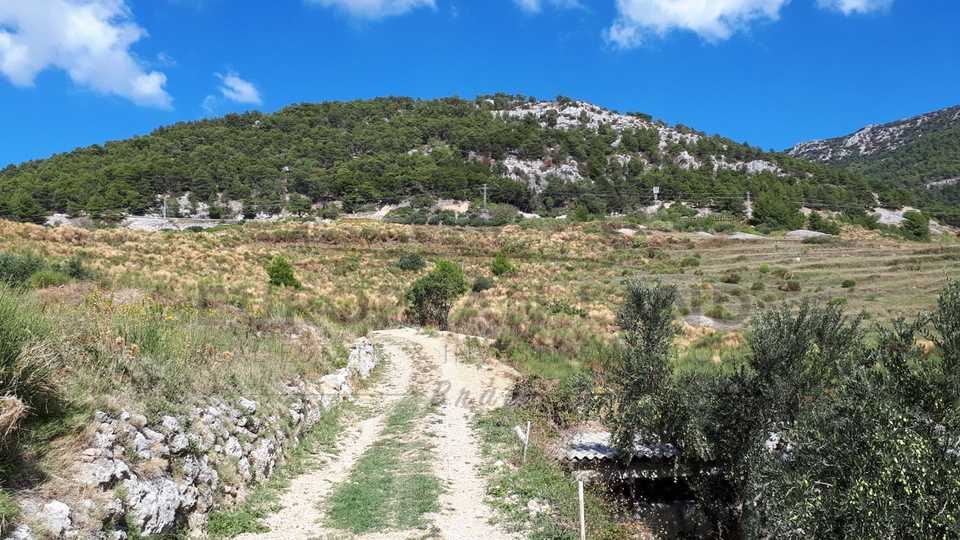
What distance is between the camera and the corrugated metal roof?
945cm

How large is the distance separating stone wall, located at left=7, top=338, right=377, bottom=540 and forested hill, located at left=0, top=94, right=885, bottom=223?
260 ft

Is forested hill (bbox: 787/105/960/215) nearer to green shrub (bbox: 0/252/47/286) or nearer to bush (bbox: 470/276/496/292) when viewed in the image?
bush (bbox: 470/276/496/292)

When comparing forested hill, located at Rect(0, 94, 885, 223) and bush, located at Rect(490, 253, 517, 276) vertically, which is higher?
forested hill, located at Rect(0, 94, 885, 223)

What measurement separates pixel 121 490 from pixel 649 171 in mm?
115667

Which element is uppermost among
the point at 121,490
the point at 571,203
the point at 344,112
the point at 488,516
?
the point at 344,112

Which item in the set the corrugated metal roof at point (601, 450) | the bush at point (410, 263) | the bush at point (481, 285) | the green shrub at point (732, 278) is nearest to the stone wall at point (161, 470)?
the corrugated metal roof at point (601, 450)

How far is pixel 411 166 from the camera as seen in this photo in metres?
105

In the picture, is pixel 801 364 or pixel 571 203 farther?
pixel 571 203

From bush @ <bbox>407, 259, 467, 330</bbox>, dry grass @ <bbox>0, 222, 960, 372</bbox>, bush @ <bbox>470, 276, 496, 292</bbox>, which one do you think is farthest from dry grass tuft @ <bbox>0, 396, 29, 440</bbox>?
bush @ <bbox>470, 276, 496, 292</bbox>

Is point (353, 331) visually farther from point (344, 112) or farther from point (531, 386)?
point (344, 112)

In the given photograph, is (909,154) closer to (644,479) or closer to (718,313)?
(718,313)

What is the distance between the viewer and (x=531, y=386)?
40.1 feet

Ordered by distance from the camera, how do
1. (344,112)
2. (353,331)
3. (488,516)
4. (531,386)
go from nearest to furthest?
(488,516)
(531,386)
(353,331)
(344,112)

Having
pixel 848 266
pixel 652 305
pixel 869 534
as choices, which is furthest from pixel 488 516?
pixel 848 266
